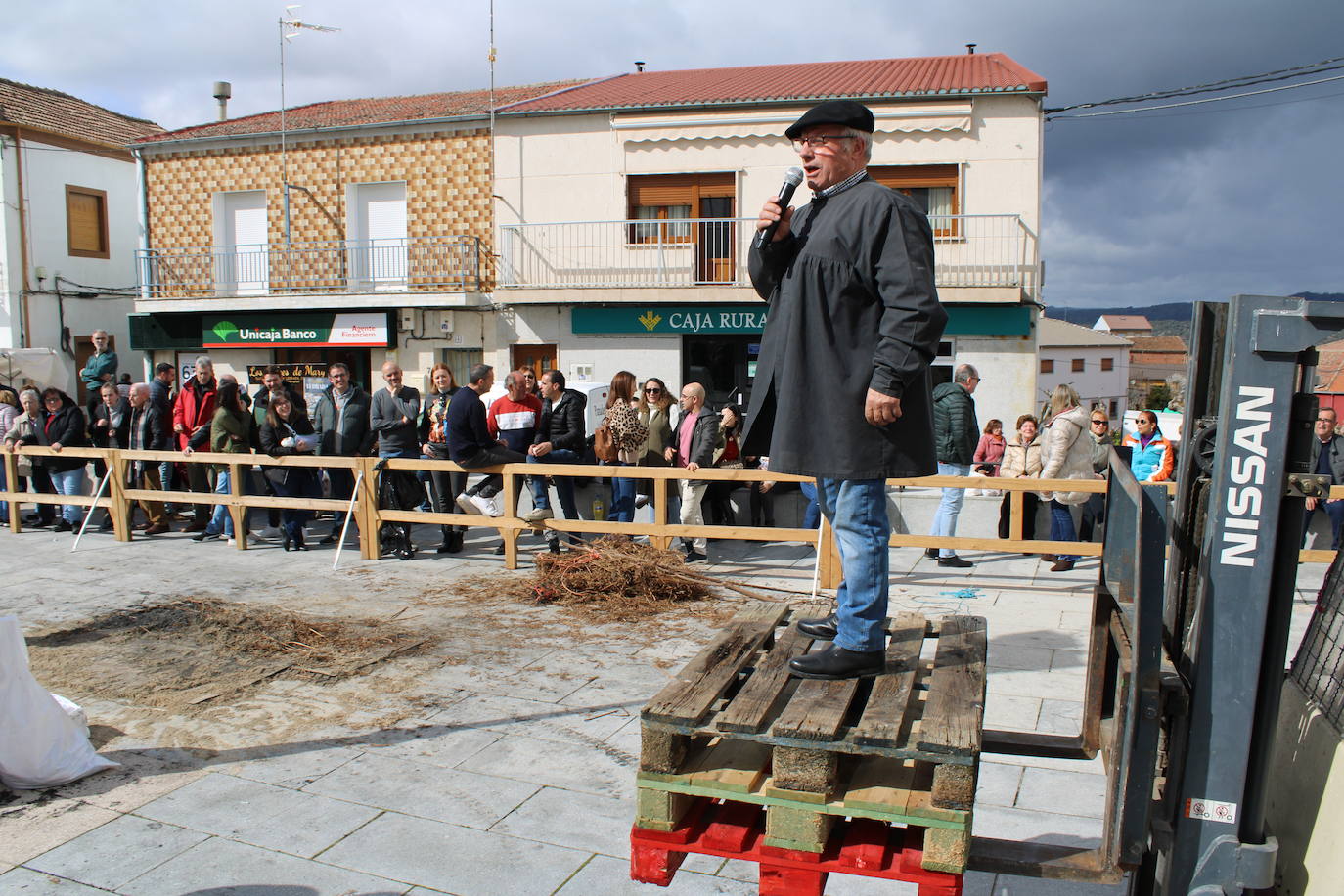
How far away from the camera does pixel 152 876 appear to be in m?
3.73

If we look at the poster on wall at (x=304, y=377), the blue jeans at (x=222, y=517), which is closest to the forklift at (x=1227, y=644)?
the blue jeans at (x=222, y=517)

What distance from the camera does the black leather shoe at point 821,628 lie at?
3.57 meters

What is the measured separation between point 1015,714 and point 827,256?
11.1 feet

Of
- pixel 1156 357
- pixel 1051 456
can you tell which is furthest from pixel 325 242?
pixel 1156 357

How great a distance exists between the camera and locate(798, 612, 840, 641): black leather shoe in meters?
3.57

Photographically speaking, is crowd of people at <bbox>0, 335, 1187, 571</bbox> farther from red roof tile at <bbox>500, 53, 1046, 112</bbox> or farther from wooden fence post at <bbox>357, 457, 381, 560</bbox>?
red roof tile at <bbox>500, 53, 1046, 112</bbox>

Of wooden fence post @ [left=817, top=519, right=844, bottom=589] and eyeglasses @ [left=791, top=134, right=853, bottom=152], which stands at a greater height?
eyeglasses @ [left=791, top=134, right=853, bottom=152]

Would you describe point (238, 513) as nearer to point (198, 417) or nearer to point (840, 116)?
point (198, 417)

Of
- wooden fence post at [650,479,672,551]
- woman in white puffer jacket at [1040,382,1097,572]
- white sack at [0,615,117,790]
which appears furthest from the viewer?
woman in white puffer jacket at [1040,382,1097,572]

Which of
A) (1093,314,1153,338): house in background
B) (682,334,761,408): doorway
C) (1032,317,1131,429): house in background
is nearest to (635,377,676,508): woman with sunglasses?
(682,334,761,408): doorway

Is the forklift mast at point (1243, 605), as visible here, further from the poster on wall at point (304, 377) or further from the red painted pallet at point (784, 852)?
the poster on wall at point (304, 377)

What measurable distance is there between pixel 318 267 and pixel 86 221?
8400mm

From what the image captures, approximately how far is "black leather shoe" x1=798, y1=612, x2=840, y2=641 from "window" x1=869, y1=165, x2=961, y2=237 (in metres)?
15.9

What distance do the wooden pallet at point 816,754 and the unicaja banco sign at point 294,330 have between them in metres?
19.5
